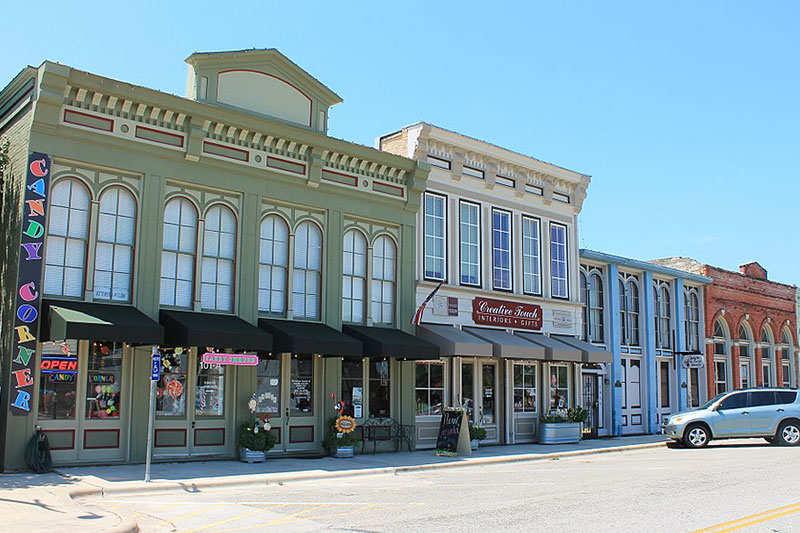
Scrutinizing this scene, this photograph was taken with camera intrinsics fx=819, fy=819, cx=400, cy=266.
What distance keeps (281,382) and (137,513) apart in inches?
311

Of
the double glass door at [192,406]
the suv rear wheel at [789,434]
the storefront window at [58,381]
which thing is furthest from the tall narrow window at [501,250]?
the storefront window at [58,381]

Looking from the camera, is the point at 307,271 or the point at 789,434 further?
the point at 789,434

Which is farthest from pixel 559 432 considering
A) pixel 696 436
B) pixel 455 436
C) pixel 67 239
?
pixel 67 239

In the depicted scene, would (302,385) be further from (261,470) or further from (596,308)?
(596,308)

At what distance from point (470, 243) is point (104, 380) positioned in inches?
464

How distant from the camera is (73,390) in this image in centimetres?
1631

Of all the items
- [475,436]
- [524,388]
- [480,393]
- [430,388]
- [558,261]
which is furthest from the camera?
[558,261]

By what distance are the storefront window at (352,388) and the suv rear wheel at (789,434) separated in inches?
496

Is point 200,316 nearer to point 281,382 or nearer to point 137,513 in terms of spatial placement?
point 281,382

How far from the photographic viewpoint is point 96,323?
15.4 metres

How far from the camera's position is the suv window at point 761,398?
79.8ft

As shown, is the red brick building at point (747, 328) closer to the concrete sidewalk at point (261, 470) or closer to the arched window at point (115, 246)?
the concrete sidewalk at point (261, 470)

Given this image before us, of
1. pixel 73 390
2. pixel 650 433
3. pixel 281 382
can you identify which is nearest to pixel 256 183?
pixel 281 382

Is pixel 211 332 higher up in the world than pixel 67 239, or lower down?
lower down
